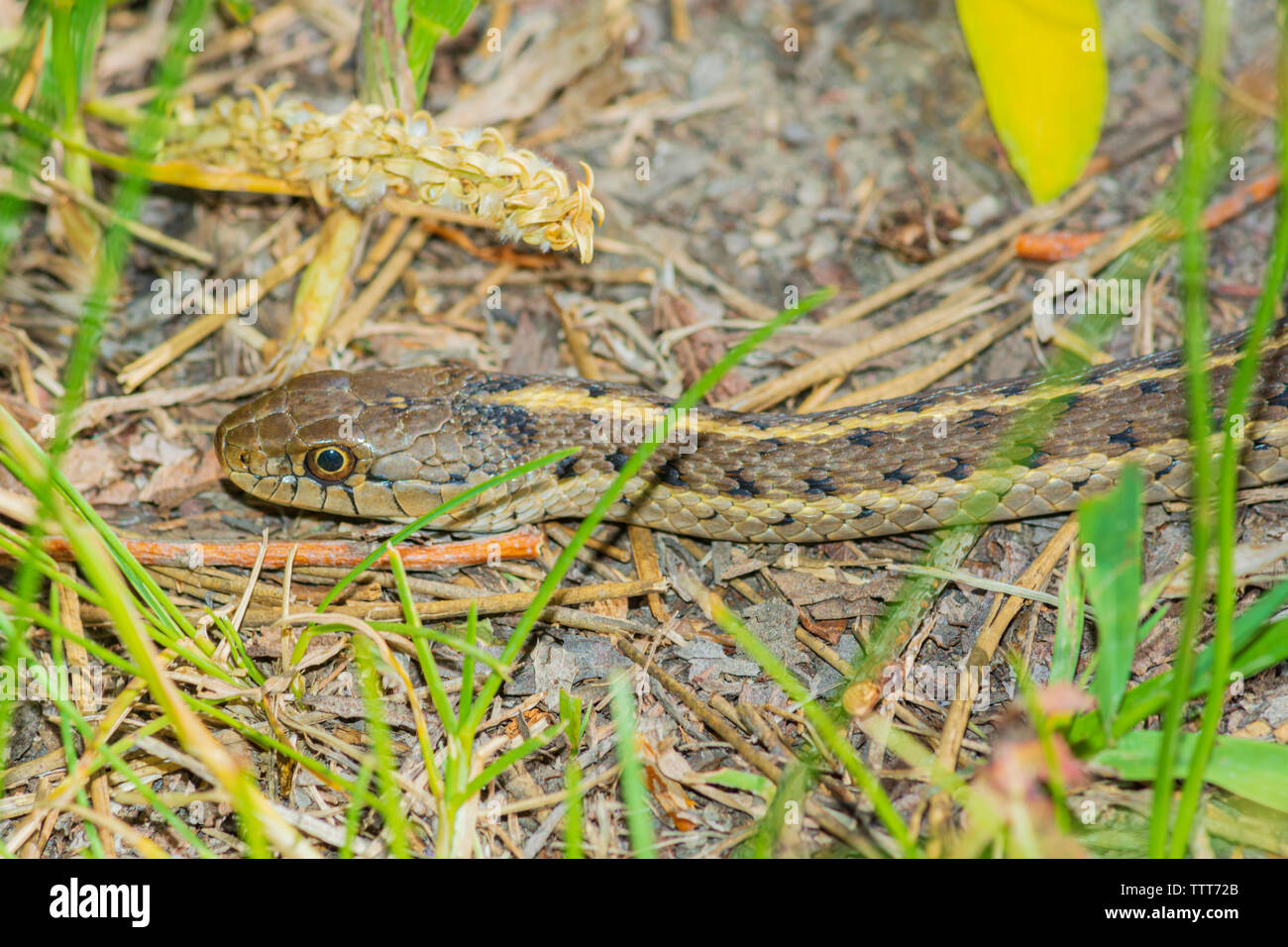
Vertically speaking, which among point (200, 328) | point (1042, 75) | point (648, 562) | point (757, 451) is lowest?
point (648, 562)

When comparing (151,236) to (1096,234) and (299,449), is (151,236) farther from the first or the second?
(1096,234)

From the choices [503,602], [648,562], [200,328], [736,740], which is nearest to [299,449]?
[503,602]

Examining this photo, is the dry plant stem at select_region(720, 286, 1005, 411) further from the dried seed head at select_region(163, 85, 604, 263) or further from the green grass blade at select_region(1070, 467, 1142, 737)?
the green grass blade at select_region(1070, 467, 1142, 737)

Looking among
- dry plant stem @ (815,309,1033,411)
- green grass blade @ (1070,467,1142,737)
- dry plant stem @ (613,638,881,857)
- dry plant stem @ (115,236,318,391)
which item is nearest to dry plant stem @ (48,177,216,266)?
dry plant stem @ (115,236,318,391)

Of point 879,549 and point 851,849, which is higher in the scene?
point 879,549
